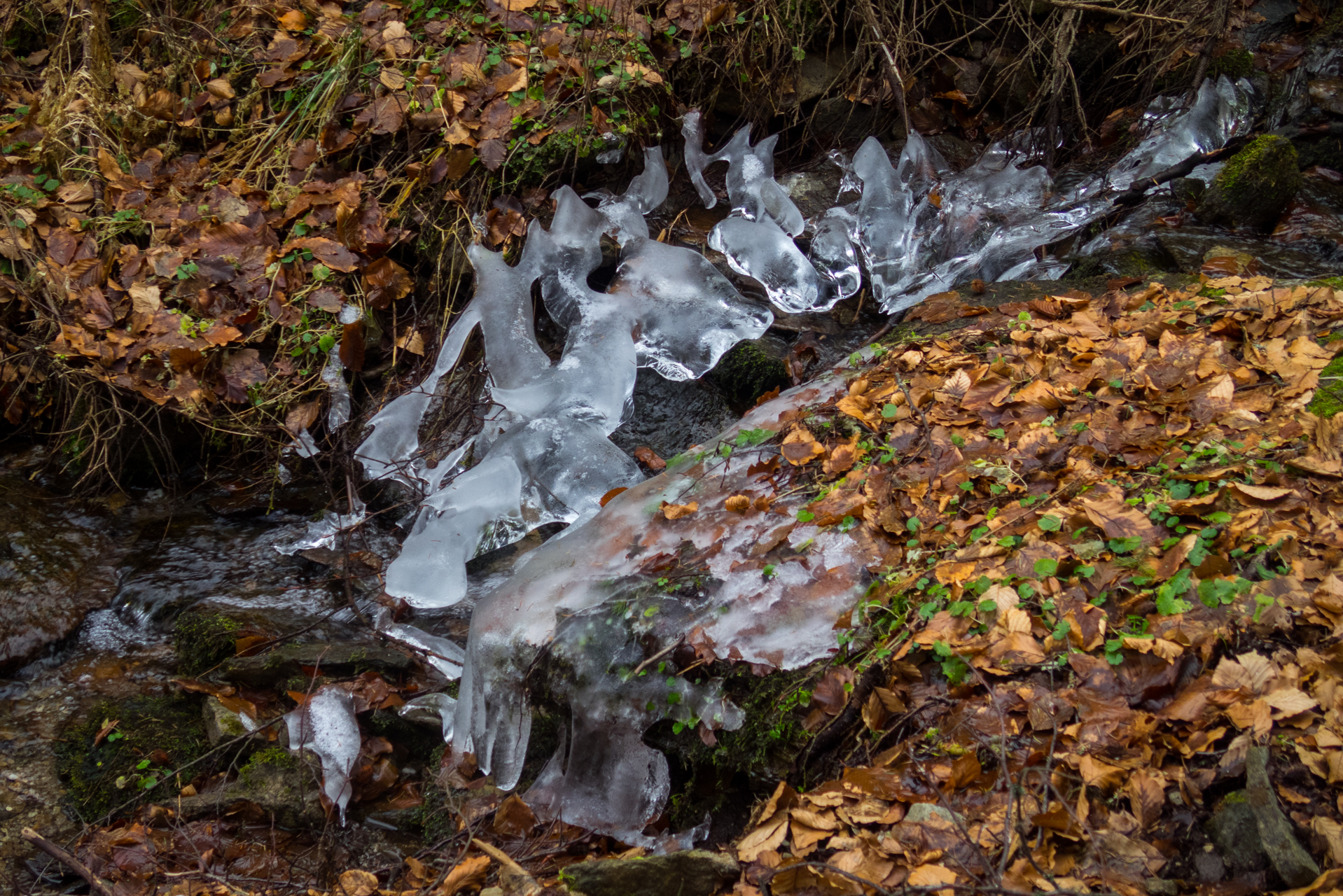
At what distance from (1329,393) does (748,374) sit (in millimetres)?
2318

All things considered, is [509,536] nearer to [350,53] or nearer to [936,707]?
[936,707]

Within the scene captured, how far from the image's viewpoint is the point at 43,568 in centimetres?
403

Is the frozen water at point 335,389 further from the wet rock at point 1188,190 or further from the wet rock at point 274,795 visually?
the wet rock at point 1188,190

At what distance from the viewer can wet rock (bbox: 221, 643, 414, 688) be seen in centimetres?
342

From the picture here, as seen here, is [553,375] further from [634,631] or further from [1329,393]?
[1329,393]

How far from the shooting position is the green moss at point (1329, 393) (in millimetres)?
2301

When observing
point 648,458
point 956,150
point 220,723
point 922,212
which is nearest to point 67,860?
point 220,723

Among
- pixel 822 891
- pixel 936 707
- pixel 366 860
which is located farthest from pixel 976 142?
pixel 366 860

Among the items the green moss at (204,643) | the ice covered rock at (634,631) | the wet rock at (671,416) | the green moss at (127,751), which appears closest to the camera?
the ice covered rock at (634,631)

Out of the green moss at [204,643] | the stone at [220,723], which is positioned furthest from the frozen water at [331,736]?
the green moss at [204,643]

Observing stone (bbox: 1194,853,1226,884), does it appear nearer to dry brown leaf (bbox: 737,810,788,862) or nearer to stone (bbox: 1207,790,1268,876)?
stone (bbox: 1207,790,1268,876)

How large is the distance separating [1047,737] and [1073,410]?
1.27m

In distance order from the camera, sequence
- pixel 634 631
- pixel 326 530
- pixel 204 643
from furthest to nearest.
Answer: pixel 326 530 → pixel 204 643 → pixel 634 631

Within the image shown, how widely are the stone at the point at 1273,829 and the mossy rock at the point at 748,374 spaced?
2.68 m
